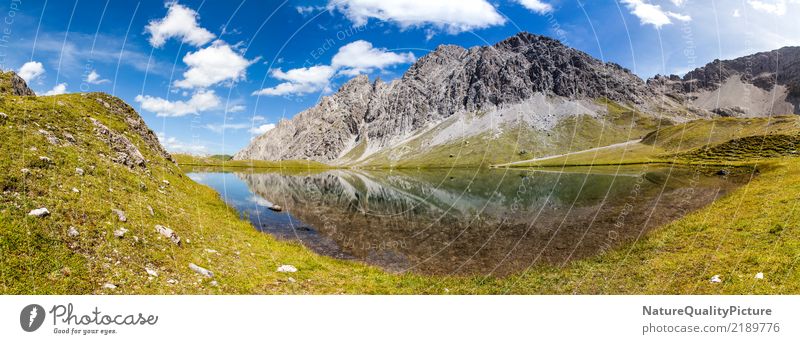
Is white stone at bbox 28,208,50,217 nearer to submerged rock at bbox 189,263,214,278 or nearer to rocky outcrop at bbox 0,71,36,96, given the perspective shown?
submerged rock at bbox 189,263,214,278

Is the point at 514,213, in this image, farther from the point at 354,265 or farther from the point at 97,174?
the point at 97,174

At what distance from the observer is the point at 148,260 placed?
14.1 meters

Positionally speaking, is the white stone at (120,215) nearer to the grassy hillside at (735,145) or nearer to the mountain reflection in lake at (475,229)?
the mountain reflection in lake at (475,229)

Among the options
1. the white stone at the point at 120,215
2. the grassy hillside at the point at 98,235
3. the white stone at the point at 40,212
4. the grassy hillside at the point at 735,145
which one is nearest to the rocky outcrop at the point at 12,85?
the grassy hillside at the point at 98,235

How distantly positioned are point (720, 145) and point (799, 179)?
477 feet

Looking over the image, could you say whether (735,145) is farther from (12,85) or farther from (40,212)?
(12,85)
